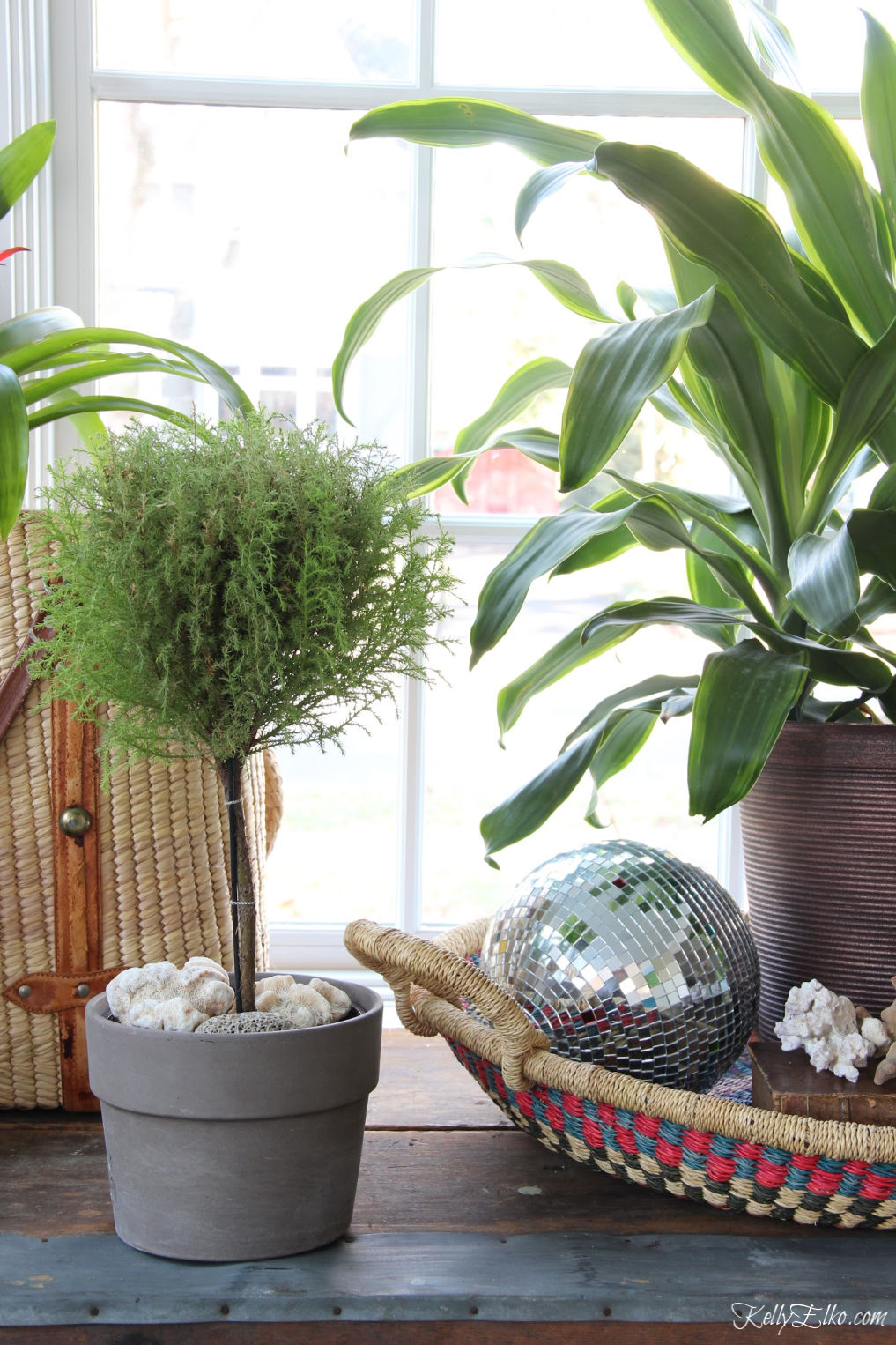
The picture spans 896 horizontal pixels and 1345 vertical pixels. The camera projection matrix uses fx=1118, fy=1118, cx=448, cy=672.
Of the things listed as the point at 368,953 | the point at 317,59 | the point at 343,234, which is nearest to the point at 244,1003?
the point at 368,953

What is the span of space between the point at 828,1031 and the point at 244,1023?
40cm

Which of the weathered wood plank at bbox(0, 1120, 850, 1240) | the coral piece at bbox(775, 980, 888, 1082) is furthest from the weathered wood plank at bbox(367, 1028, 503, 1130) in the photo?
the coral piece at bbox(775, 980, 888, 1082)

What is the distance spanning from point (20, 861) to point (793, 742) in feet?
2.01

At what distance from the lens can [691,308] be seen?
0.75 m

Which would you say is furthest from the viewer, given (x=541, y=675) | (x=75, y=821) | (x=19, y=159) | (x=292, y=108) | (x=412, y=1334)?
(x=292, y=108)

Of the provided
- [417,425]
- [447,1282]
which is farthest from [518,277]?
[447,1282]

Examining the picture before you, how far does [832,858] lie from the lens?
891mm

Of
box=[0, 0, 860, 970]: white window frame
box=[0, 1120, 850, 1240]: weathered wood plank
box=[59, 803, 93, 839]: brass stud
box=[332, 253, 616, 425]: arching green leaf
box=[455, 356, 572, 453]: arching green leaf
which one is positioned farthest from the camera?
box=[0, 0, 860, 970]: white window frame

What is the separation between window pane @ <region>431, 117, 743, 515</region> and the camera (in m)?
1.44

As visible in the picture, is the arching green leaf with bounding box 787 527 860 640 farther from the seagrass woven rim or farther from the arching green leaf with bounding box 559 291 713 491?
the seagrass woven rim

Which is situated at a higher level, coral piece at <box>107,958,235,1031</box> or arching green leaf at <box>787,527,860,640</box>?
arching green leaf at <box>787,527,860,640</box>

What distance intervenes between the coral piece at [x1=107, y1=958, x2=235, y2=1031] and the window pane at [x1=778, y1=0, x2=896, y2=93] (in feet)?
Result: 4.44

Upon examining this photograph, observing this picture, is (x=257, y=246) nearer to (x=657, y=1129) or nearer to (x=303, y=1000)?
(x=303, y=1000)

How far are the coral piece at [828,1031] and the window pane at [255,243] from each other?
2.98 feet
